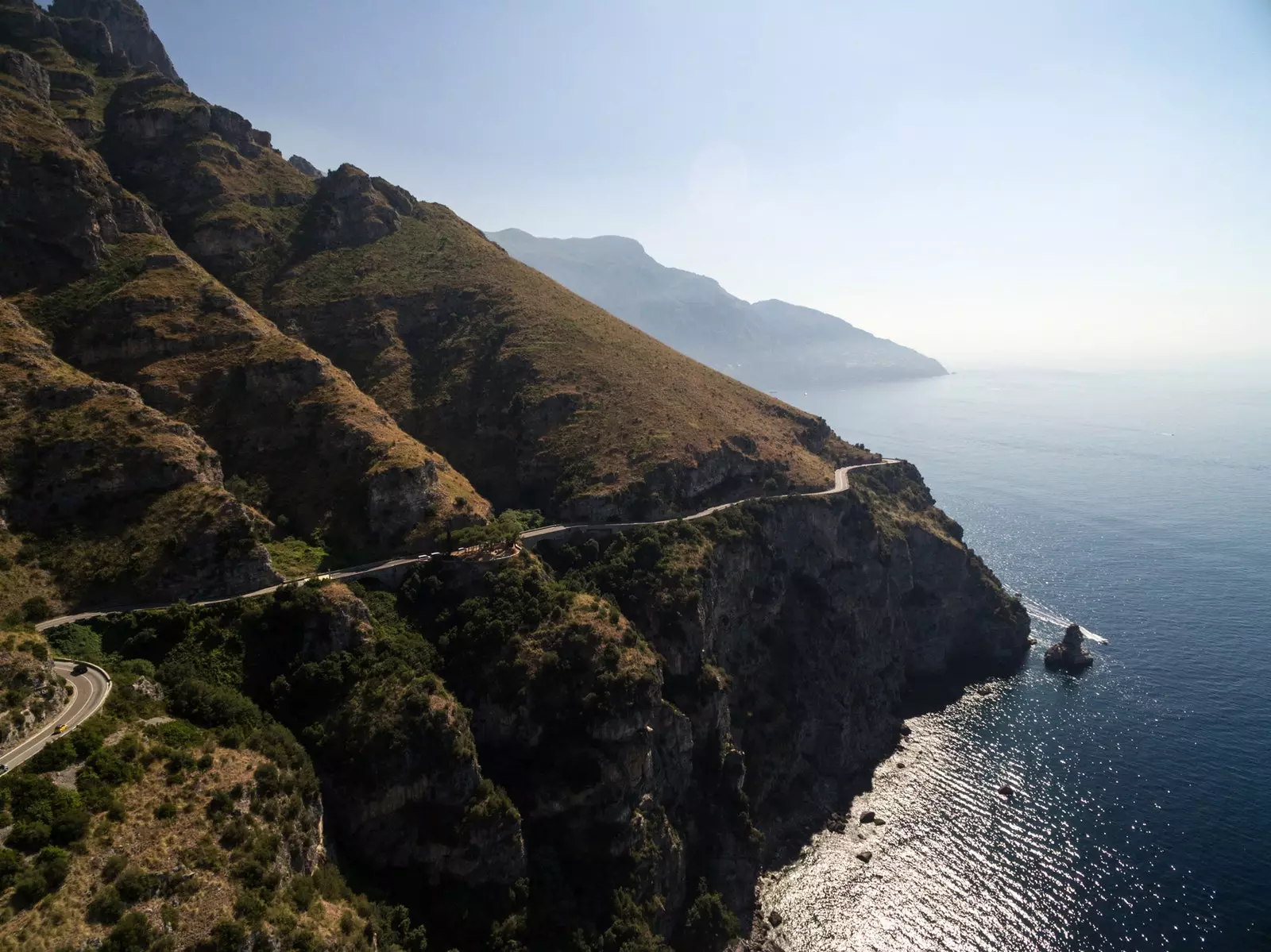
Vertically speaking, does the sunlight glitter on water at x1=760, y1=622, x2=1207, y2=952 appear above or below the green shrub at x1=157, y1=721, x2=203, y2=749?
below

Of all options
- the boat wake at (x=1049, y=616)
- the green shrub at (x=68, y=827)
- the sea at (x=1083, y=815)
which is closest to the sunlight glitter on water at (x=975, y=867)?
the sea at (x=1083, y=815)

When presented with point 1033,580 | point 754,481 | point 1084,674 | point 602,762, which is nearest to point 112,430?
point 602,762

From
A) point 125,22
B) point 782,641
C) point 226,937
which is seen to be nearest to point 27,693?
point 226,937

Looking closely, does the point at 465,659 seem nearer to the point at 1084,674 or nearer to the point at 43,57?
the point at 1084,674

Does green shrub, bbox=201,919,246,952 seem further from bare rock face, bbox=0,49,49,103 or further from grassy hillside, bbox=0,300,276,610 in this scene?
bare rock face, bbox=0,49,49,103

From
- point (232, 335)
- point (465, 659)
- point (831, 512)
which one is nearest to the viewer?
point (465, 659)

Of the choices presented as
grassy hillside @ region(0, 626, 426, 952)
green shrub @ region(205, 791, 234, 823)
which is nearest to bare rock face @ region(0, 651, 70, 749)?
grassy hillside @ region(0, 626, 426, 952)

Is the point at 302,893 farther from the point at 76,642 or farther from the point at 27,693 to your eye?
the point at 76,642
